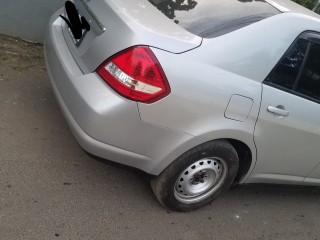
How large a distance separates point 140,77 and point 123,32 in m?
0.34

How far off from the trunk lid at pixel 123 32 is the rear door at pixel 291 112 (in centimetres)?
73

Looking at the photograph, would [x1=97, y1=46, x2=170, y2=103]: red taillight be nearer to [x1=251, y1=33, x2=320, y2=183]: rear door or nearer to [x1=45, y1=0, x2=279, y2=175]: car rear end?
[x1=45, y1=0, x2=279, y2=175]: car rear end

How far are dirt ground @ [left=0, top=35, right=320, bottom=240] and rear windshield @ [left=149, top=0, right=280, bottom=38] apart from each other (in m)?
1.16

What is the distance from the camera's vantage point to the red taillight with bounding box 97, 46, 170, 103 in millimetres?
2811

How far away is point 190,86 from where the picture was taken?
2891 millimetres

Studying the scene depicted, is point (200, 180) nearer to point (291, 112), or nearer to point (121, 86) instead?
point (291, 112)

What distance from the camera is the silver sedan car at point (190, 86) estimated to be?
2855 millimetres

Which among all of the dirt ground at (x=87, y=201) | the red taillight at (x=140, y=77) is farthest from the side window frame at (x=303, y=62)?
the dirt ground at (x=87, y=201)

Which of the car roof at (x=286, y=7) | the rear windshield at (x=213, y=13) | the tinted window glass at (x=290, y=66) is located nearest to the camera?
the rear windshield at (x=213, y=13)

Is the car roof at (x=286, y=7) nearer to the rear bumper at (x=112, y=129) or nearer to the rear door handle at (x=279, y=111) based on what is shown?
the rear door handle at (x=279, y=111)

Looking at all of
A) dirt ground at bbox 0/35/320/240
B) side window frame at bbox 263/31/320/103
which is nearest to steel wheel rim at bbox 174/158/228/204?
dirt ground at bbox 0/35/320/240

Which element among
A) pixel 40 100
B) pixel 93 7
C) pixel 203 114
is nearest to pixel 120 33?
pixel 93 7

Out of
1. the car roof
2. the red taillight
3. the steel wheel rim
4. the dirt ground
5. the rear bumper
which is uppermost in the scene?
the car roof

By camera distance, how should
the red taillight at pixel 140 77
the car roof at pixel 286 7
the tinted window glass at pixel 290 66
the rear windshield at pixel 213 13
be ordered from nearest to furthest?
the red taillight at pixel 140 77, the rear windshield at pixel 213 13, the tinted window glass at pixel 290 66, the car roof at pixel 286 7
